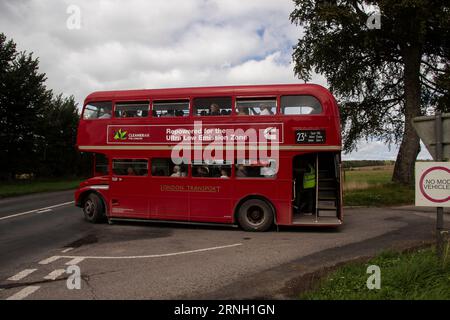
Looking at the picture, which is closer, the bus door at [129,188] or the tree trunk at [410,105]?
the bus door at [129,188]

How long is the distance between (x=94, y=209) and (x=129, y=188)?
148cm

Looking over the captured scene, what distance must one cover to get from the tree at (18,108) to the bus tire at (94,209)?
774 inches

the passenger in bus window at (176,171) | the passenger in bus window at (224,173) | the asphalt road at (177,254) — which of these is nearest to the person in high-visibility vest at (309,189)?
the asphalt road at (177,254)

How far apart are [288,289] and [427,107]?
19228mm

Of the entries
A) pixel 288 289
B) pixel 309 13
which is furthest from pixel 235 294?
pixel 309 13

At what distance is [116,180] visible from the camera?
1180 cm

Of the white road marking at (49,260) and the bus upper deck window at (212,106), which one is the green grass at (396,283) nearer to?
the white road marking at (49,260)

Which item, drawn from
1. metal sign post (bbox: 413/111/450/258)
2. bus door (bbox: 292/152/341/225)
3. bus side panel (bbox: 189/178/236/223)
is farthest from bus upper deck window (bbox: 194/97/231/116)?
metal sign post (bbox: 413/111/450/258)

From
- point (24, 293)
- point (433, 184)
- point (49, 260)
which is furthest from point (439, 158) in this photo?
point (49, 260)

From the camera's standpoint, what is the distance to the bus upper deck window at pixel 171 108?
11.0 meters

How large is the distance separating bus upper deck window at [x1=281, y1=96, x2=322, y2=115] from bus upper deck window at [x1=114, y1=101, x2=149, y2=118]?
4035 mm

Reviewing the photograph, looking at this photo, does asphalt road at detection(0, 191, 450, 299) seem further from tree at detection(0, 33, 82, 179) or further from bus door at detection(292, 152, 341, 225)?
tree at detection(0, 33, 82, 179)

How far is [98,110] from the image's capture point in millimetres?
11898

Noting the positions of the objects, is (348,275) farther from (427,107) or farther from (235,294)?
(427,107)
